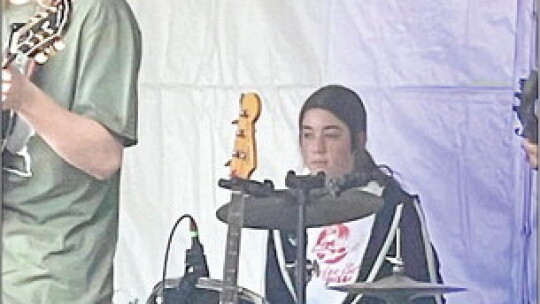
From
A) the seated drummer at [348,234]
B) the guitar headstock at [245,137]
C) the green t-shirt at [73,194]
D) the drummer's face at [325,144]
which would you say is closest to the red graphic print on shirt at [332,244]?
the seated drummer at [348,234]

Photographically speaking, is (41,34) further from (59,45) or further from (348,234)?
(348,234)

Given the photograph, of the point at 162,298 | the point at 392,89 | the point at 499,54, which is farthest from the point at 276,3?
the point at 162,298

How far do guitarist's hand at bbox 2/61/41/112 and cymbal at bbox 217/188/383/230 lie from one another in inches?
21.2

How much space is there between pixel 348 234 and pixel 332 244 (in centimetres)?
4

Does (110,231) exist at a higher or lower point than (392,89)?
lower

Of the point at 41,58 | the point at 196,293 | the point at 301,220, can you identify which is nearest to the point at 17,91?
the point at 41,58

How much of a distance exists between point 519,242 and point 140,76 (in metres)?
0.90

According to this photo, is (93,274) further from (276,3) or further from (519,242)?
(519,242)

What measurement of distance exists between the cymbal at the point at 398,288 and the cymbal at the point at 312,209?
145mm

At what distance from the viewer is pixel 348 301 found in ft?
9.27

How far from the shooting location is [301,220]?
2762 mm

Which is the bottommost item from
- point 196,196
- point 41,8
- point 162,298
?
point 162,298

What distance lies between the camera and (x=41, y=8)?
2.92m

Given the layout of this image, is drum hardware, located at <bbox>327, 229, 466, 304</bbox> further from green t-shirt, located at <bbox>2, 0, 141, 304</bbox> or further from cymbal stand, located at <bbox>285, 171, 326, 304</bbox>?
green t-shirt, located at <bbox>2, 0, 141, 304</bbox>
